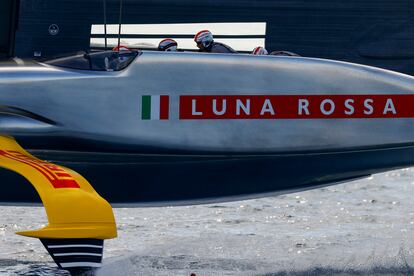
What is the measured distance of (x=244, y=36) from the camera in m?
10.1

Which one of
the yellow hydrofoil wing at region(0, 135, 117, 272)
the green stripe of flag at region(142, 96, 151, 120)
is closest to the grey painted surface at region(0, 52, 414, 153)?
the green stripe of flag at region(142, 96, 151, 120)

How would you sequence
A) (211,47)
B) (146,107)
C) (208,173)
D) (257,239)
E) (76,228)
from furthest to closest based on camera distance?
(257,239) < (211,47) < (208,173) < (146,107) < (76,228)

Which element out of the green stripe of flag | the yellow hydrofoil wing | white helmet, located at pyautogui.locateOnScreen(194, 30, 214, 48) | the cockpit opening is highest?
white helmet, located at pyautogui.locateOnScreen(194, 30, 214, 48)

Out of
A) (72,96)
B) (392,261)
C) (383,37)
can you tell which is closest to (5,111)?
(72,96)

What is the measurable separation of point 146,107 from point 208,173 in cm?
62

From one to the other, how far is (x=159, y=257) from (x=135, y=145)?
2.72ft

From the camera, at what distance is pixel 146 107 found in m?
7.02

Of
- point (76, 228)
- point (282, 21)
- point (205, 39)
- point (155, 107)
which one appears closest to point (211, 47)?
point (205, 39)

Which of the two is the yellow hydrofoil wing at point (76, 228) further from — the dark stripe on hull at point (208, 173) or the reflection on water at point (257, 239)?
the dark stripe on hull at point (208, 173)

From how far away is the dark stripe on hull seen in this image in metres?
7.25

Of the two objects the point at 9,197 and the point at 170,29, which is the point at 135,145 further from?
the point at 170,29

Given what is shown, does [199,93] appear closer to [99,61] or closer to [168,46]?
[99,61]

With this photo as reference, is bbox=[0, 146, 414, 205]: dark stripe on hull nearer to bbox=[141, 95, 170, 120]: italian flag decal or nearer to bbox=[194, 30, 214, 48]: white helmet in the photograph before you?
bbox=[141, 95, 170, 120]: italian flag decal

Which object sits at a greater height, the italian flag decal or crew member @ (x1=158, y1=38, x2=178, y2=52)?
crew member @ (x1=158, y1=38, x2=178, y2=52)
